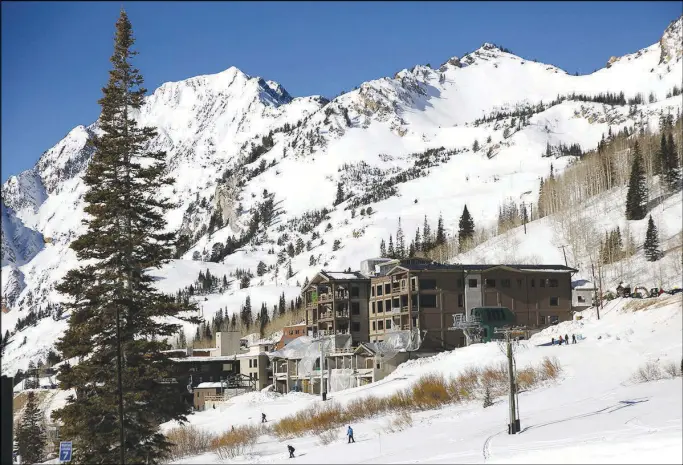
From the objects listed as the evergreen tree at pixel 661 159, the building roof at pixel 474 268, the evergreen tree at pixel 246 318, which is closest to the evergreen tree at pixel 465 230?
the evergreen tree at pixel 661 159

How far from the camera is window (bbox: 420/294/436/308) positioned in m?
80.9

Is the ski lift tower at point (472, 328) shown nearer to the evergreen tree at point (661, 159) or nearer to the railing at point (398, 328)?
the railing at point (398, 328)

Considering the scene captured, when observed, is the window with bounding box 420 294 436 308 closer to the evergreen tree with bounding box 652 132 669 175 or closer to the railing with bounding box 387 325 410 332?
the railing with bounding box 387 325 410 332

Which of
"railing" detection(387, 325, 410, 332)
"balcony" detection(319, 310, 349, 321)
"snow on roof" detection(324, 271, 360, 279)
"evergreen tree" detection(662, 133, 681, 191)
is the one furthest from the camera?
"evergreen tree" detection(662, 133, 681, 191)

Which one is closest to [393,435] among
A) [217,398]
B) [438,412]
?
[438,412]

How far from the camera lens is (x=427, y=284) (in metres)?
81.4

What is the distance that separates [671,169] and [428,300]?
57.5 metres

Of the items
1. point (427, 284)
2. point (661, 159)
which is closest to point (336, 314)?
point (427, 284)

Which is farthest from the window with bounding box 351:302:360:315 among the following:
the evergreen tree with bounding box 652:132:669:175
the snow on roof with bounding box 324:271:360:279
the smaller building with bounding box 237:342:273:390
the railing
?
the evergreen tree with bounding box 652:132:669:175

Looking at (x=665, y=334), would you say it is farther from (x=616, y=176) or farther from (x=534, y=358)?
(x=616, y=176)

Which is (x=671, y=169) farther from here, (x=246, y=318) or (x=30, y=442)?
(x=246, y=318)

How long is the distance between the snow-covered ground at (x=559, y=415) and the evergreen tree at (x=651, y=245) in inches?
1200

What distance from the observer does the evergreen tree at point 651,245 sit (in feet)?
308

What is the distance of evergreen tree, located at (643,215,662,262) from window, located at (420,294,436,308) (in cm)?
3037
